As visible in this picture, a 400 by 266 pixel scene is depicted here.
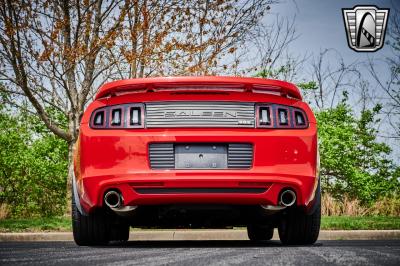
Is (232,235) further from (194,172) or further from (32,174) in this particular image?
(32,174)

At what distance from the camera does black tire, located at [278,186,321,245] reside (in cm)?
595

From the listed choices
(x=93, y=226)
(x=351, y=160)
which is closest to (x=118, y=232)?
(x=93, y=226)

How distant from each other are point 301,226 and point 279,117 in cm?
109

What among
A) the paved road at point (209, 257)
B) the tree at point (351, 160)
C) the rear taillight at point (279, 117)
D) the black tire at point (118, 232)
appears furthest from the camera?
the tree at point (351, 160)

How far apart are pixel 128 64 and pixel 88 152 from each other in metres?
10.4

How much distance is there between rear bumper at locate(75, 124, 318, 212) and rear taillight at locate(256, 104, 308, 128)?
0.08m

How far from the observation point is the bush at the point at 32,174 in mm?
22516

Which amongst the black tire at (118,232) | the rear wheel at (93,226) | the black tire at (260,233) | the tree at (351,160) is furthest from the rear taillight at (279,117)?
the tree at (351,160)

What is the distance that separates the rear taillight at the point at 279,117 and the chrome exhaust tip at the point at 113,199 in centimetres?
131

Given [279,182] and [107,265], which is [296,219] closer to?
[279,182]

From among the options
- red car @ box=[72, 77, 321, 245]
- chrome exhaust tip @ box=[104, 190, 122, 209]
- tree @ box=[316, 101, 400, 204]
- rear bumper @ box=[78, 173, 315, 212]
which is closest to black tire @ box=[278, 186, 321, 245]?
red car @ box=[72, 77, 321, 245]

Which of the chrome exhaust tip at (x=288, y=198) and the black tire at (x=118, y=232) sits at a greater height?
the chrome exhaust tip at (x=288, y=198)

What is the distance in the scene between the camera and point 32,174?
23.6 m

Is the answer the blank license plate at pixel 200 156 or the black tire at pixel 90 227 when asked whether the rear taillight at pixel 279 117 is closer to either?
the blank license plate at pixel 200 156
